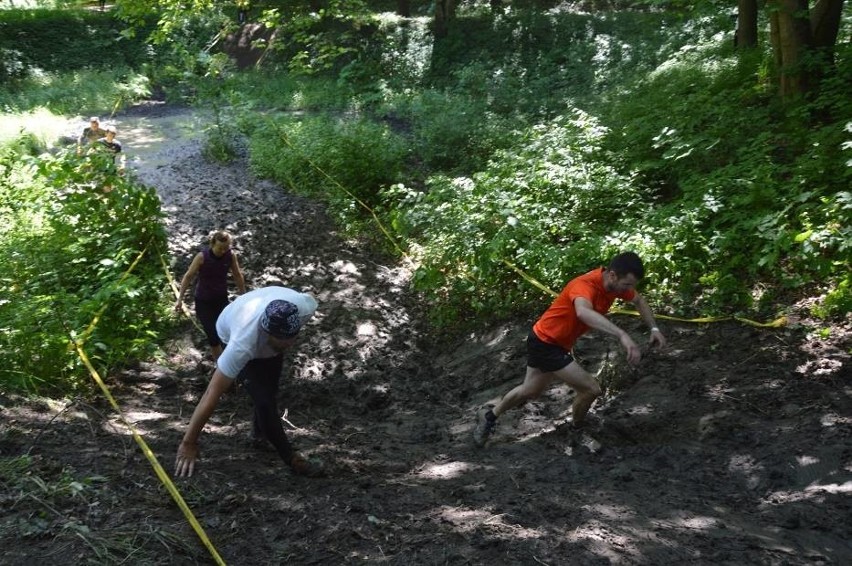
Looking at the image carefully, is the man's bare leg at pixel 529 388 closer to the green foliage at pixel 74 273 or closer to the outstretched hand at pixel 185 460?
the outstretched hand at pixel 185 460

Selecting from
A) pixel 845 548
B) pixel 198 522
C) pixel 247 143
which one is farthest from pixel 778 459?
pixel 247 143

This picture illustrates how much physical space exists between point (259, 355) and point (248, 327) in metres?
0.38

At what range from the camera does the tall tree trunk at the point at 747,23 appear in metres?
12.9

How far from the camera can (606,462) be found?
5.43m

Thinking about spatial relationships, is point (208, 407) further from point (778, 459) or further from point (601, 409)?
point (778, 459)

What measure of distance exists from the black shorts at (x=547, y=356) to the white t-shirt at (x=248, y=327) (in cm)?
182

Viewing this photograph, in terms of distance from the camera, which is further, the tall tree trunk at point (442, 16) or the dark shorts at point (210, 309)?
the tall tree trunk at point (442, 16)

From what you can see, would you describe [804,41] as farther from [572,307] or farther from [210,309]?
[210,309]

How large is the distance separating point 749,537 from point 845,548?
501 mm

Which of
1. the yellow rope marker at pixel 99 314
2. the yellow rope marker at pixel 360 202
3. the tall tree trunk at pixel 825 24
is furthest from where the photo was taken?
the yellow rope marker at pixel 360 202

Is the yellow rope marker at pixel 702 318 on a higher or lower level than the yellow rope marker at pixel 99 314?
lower

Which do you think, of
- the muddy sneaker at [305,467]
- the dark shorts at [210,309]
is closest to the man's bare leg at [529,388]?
the muddy sneaker at [305,467]

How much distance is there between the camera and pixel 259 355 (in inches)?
190

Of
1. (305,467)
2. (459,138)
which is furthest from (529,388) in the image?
(459,138)
